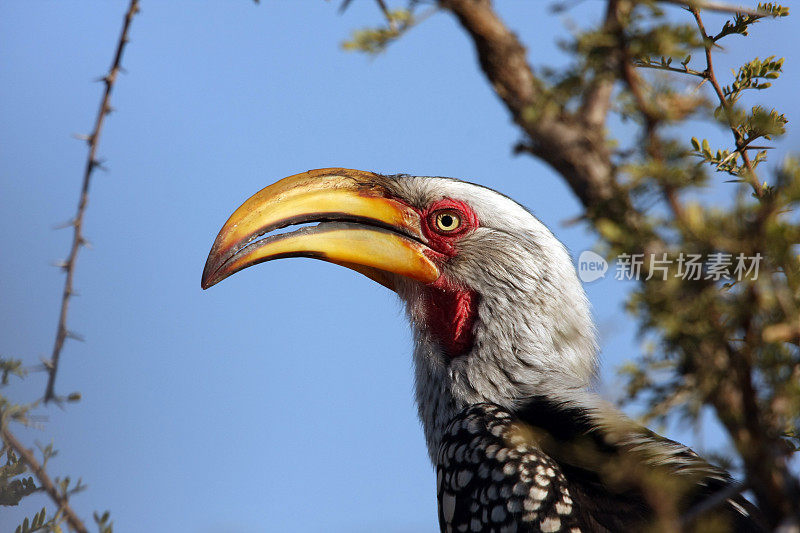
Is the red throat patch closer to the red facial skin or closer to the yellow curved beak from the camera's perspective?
the red facial skin

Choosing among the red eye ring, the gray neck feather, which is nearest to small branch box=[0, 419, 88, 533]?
the gray neck feather

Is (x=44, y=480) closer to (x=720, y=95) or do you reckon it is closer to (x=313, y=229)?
(x=313, y=229)

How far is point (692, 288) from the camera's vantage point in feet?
6.31

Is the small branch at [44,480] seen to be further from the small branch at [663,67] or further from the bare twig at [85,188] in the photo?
the small branch at [663,67]

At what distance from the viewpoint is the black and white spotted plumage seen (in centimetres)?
334

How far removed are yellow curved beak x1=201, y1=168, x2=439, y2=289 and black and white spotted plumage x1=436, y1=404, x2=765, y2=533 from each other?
46.4 inches

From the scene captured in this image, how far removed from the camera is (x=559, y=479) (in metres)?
3.46

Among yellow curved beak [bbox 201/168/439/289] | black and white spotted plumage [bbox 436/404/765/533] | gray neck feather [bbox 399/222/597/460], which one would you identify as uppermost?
yellow curved beak [bbox 201/168/439/289]

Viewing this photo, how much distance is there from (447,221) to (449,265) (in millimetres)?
254

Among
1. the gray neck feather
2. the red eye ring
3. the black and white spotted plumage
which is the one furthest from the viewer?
the red eye ring

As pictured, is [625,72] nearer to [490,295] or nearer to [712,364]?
[712,364]

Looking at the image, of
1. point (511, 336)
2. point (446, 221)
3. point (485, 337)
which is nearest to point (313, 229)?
point (446, 221)

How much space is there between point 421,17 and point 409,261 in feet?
6.69

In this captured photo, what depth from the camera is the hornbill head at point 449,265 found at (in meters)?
4.45
